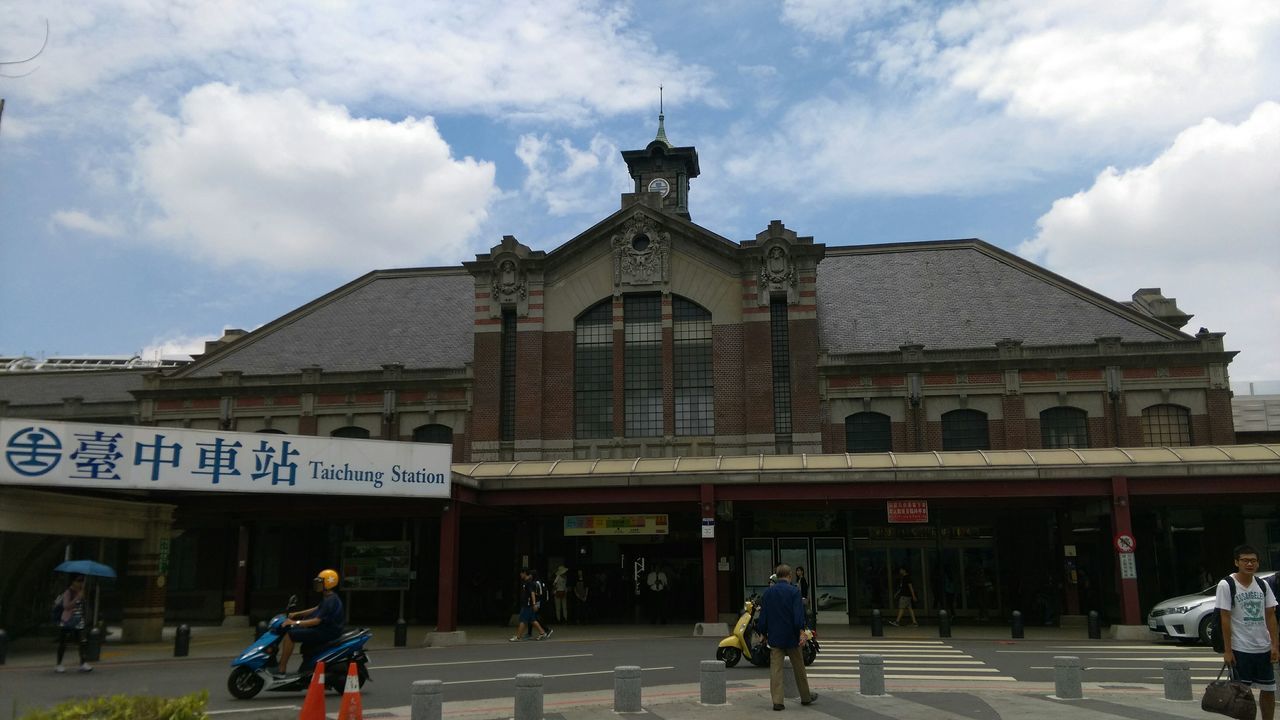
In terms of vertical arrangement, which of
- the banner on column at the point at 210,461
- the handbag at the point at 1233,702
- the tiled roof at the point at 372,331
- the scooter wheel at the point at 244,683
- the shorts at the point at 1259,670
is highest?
the tiled roof at the point at 372,331

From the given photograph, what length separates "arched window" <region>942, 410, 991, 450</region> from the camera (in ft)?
117

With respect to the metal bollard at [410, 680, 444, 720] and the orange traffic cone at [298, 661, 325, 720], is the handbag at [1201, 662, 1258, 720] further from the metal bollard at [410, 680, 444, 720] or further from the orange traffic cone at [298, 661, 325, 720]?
the orange traffic cone at [298, 661, 325, 720]

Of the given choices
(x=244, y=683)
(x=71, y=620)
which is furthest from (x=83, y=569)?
(x=244, y=683)

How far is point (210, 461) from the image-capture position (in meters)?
22.8

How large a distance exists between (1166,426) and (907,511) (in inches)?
510

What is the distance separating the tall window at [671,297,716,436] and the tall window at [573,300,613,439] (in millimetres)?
2421

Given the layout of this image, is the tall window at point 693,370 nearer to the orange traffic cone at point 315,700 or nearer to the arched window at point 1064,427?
the arched window at point 1064,427

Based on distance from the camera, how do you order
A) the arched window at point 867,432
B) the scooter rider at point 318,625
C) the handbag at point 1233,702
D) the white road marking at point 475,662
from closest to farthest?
1. the handbag at point 1233,702
2. the scooter rider at point 318,625
3. the white road marking at point 475,662
4. the arched window at point 867,432

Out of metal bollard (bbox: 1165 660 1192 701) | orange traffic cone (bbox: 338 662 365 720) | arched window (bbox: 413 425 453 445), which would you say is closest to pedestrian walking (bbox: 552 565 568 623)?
arched window (bbox: 413 425 453 445)

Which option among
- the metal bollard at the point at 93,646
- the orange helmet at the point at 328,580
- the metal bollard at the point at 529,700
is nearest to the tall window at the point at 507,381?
the metal bollard at the point at 93,646

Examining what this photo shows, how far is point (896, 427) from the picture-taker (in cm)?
3603

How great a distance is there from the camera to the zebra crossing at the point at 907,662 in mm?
17906

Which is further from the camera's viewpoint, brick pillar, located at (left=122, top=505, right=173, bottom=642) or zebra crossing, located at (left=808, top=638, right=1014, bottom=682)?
brick pillar, located at (left=122, top=505, right=173, bottom=642)

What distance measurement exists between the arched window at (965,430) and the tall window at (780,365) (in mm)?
5547
